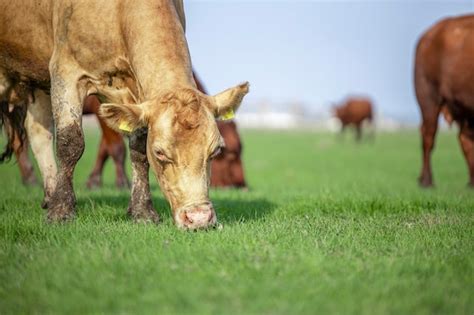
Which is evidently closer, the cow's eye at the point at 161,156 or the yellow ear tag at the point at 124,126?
the cow's eye at the point at 161,156

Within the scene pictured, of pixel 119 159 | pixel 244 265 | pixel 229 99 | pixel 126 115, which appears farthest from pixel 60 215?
pixel 119 159

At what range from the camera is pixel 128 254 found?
4.55m

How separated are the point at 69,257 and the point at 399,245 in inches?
97.2

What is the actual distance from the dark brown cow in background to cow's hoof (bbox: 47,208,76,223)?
2.36m

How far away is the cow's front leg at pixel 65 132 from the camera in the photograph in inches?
253

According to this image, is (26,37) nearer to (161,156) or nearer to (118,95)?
(118,95)

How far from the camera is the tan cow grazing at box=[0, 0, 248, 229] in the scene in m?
5.45

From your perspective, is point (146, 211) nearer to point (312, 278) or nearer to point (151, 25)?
point (151, 25)

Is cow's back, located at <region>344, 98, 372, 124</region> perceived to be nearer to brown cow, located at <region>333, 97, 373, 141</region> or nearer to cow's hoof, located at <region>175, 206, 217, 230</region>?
brown cow, located at <region>333, 97, 373, 141</region>

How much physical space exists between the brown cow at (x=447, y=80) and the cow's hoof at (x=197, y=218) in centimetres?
827

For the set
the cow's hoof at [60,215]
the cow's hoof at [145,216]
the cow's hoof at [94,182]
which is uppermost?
the cow's hoof at [60,215]

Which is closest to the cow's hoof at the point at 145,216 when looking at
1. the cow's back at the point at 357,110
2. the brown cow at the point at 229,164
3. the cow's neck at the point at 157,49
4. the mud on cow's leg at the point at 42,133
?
the cow's neck at the point at 157,49

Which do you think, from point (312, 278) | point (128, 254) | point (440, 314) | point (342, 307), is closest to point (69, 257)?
point (128, 254)

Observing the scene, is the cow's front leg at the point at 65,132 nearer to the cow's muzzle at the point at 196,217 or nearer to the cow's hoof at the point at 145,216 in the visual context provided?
the cow's hoof at the point at 145,216
